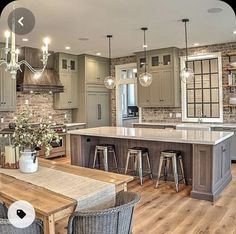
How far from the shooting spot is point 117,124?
360 inches

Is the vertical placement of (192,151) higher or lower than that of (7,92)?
lower

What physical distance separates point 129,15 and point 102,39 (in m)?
1.77

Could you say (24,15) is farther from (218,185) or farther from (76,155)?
(218,185)

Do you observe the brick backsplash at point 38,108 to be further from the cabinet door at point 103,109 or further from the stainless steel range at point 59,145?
the cabinet door at point 103,109

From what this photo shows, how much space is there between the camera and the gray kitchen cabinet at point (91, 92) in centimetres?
831

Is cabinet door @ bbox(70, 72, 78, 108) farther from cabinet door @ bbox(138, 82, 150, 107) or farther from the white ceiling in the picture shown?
cabinet door @ bbox(138, 82, 150, 107)

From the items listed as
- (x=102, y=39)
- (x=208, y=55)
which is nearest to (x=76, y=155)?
(x=102, y=39)

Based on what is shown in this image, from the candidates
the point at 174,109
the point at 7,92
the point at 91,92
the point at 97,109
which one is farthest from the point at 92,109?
the point at 7,92

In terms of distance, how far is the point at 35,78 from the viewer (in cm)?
708

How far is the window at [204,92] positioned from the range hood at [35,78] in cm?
358

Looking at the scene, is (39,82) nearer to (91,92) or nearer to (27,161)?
(91,92)

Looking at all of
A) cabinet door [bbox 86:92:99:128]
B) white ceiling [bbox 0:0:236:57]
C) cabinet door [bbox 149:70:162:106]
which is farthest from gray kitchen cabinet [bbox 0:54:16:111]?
cabinet door [bbox 149:70:162:106]

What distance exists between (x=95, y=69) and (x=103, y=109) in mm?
1331

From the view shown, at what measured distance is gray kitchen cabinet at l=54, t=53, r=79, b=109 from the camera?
25.9 ft
